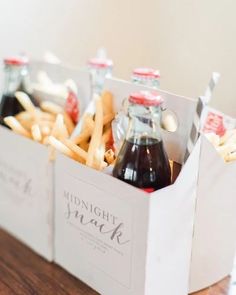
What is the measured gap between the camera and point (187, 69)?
3.73ft

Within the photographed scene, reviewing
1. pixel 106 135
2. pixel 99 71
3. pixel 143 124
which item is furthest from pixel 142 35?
pixel 143 124

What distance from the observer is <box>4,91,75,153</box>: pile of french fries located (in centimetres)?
84

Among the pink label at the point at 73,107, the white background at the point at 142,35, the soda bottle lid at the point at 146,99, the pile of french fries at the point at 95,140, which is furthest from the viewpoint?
the white background at the point at 142,35

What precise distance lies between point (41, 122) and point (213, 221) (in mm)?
384

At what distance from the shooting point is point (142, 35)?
126 centimetres

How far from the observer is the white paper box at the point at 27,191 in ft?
2.61

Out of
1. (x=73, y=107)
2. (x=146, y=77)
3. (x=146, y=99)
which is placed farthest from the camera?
(x=73, y=107)

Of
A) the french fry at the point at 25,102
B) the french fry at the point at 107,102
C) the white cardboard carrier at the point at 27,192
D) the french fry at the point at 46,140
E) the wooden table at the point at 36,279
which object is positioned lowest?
the wooden table at the point at 36,279

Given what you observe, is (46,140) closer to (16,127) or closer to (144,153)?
(16,127)

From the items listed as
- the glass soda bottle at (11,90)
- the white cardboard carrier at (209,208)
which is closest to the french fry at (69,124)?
the glass soda bottle at (11,90)

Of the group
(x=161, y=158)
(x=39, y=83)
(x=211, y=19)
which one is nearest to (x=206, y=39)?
(x=211, y=19)

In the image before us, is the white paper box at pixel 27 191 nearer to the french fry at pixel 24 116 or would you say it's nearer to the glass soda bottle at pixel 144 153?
the french fry at pixel 24 116

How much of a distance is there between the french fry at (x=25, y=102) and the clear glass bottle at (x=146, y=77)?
8.7 inches

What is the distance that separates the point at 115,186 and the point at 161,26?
0.68 metres
